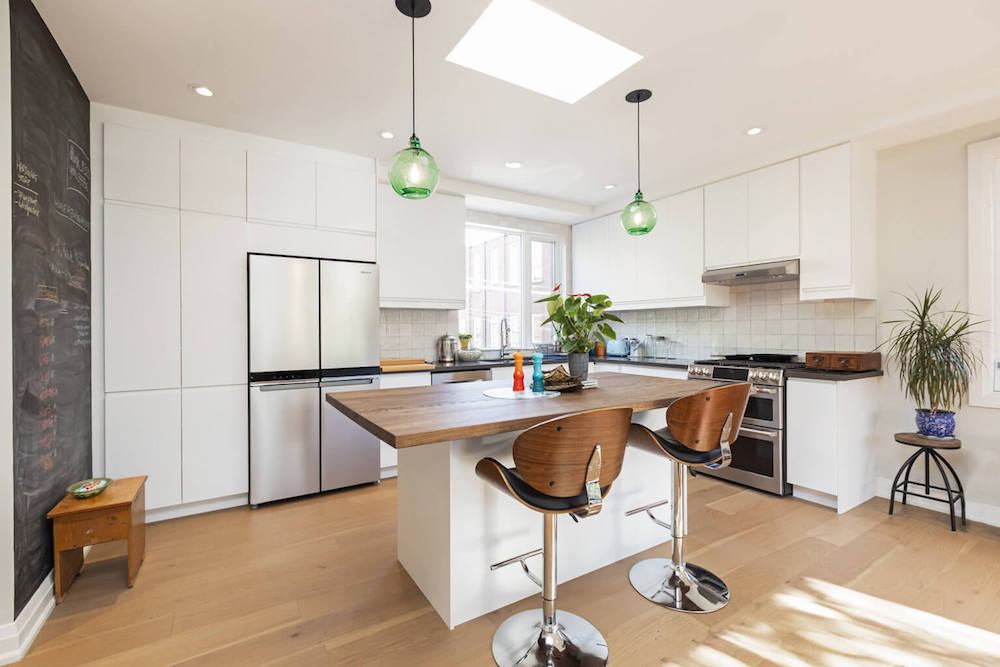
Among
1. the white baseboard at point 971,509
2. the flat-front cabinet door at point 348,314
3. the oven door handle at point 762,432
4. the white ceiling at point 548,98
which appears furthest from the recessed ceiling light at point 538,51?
the white baseboard at point 971,509

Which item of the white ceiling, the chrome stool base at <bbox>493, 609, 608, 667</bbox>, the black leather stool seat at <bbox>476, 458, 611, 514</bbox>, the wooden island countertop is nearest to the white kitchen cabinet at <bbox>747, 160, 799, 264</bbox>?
the white ceiling

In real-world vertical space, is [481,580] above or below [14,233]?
below

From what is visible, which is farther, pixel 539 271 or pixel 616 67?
pixel 539 271

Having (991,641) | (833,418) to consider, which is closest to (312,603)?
(991,641)

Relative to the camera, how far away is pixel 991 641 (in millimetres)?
1697

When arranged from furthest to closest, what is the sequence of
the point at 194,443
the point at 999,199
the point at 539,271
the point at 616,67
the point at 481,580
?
the point at 539,271 < the point at 194,443 < the point at 999,199 < the point at 616,67 < the point at 481,580

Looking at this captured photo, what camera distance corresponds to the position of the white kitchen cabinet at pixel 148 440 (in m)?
2.67

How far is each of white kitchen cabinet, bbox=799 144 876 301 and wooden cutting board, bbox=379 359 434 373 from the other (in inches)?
115

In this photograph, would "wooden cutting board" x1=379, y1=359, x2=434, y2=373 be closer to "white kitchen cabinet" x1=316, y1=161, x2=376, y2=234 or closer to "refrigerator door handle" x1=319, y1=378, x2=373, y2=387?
"refrigerator door handle" x1=319, y1=378, x2=373, y2=387

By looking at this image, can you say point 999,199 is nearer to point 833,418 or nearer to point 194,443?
point 833,418

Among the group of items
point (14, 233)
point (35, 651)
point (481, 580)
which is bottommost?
point (35, 651)

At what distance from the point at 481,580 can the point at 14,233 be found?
2268mm

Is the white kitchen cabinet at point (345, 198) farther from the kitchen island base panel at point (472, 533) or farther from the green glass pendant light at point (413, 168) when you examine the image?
the kitchen island base panel at point (472, 533)

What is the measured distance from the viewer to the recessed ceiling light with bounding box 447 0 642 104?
204cm
